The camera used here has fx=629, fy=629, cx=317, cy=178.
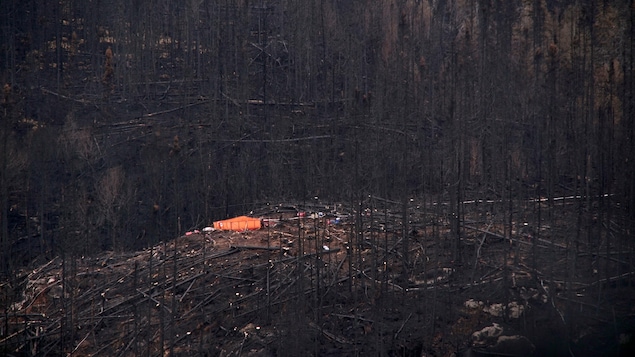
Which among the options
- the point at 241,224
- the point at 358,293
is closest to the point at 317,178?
the point at 241,224

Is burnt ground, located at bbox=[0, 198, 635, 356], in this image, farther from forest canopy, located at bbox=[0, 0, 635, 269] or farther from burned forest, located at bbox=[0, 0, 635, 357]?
forest canopy, located at bbox=[0, 0, 635, 269]

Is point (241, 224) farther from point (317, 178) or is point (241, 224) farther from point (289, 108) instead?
point (289, 108)

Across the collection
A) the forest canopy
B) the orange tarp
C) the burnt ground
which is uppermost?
the forest canopy

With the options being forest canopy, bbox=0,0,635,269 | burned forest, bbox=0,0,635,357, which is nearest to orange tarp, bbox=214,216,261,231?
burned forest, bbox=0,0,635,357

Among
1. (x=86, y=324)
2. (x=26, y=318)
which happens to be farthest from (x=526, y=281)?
Answer: (x=26, y=318)

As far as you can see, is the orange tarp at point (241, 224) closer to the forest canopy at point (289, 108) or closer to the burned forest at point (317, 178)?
the burned forest at point (317, 178)

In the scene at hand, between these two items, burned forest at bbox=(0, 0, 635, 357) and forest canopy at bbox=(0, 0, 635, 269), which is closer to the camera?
burned forest at bbox=(0, 0, 635, 357)
